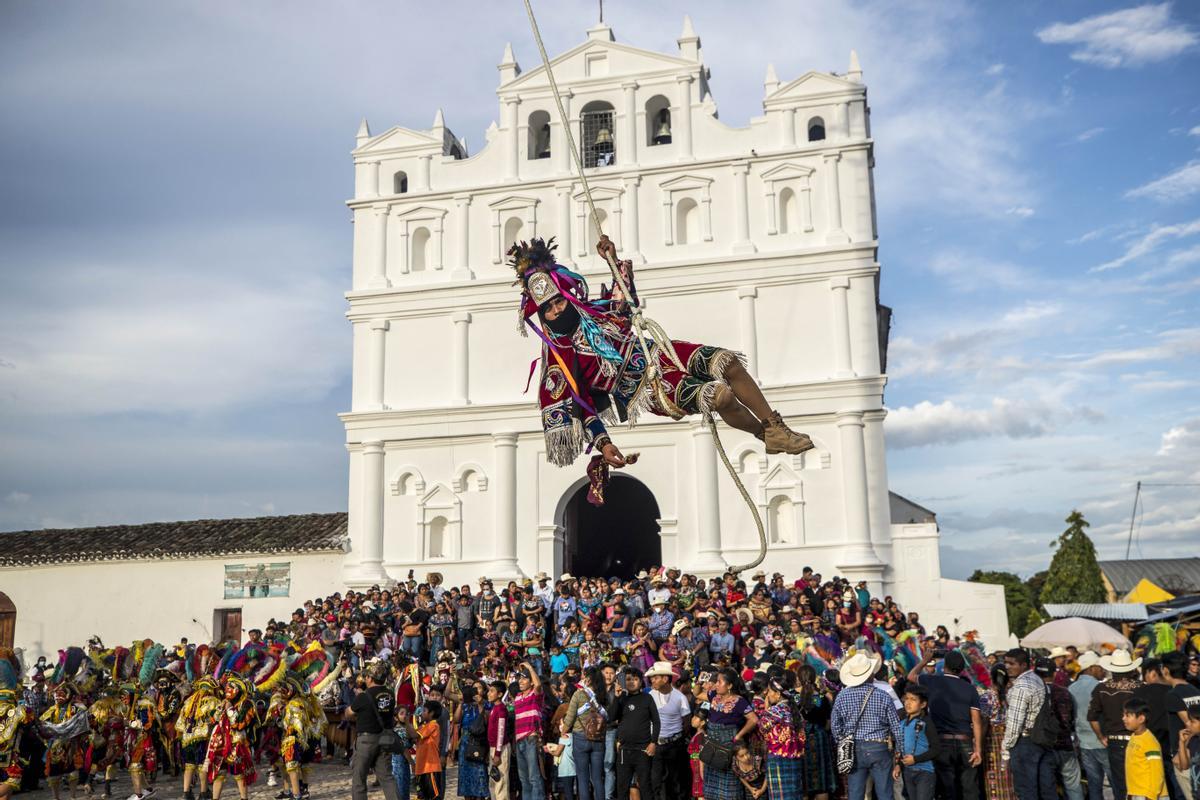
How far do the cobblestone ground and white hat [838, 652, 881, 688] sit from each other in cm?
593

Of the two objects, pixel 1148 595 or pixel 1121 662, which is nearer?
pixel 1121 662

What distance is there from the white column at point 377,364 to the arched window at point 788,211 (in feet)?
33.0

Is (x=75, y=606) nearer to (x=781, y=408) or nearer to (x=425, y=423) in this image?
(x=425, y=423)

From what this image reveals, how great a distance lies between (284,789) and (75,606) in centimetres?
1617

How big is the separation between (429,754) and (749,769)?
3.92m

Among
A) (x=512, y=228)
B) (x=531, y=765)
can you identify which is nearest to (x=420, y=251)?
(x=512, y=228)

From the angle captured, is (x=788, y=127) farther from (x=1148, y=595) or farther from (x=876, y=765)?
(x=876, y=765)

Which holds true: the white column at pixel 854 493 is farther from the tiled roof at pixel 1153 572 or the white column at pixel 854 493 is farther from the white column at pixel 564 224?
the tiled roof at pixel 1153 572

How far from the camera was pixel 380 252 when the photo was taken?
28594 millimetres

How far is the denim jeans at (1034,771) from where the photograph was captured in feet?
35.2

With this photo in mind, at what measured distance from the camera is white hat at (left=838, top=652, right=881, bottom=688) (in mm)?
10469

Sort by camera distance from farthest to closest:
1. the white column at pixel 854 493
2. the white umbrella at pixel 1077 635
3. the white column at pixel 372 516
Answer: the white column at pixel 372 516 → the white column at pixel 854 493 → the white umbrella at pixel 1077 635

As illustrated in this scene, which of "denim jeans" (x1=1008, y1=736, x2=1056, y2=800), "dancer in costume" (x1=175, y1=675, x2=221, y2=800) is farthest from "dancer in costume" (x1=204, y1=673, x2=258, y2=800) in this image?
"denim jeans" (x1=1008, y1=736, x2=1056, y2=800)

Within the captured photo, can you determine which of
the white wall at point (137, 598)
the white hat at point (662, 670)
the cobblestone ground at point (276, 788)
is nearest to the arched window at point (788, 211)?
the white wall at point (137, 598)
